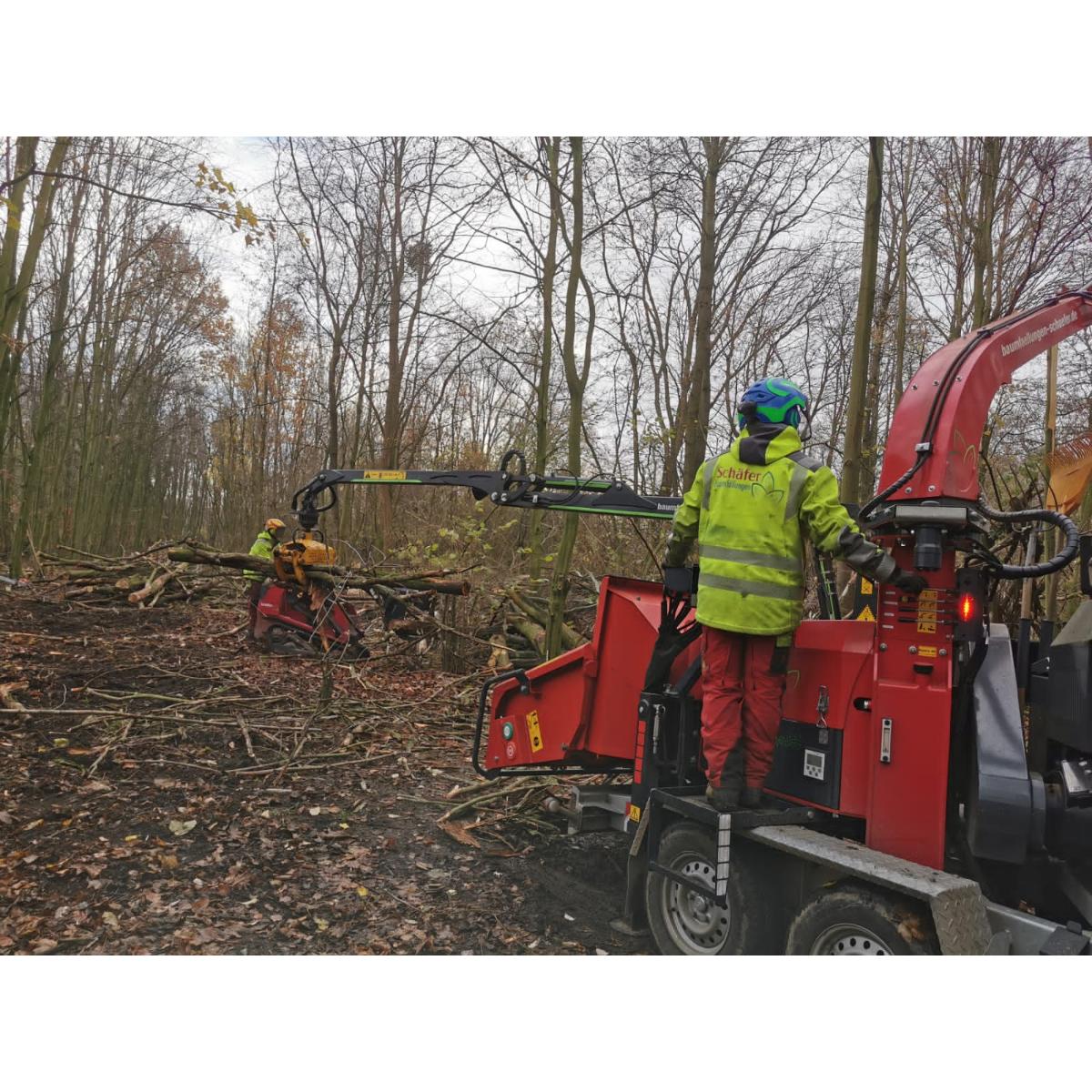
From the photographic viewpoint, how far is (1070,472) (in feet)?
13.8

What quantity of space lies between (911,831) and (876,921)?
393 millimetres

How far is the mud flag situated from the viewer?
159 inches

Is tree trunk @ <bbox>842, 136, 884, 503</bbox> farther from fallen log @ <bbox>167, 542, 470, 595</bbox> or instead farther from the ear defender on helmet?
fallen log @ <bbox>167, 542, 470, 595</bbox>

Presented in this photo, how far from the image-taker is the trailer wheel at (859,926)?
2.49m

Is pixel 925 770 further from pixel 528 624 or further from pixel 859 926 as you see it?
pixel 528 624

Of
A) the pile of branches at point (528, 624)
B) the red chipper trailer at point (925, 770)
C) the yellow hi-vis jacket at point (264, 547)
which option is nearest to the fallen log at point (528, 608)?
the pile of branches at point (528, 624)

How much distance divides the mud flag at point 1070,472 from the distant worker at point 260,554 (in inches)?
301

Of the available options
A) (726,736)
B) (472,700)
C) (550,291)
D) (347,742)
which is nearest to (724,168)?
(550,291)

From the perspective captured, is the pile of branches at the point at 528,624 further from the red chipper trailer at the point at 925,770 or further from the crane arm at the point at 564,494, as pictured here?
the red chipper trailer at the point at 925,770

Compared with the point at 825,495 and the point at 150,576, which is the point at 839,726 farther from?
the point at 150,576

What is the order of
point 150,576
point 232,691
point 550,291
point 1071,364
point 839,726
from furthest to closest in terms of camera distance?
point 150,576 < point 550,291 < point 232,691 < point 1071,364 < point 839,726

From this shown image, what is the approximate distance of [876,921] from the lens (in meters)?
2.57

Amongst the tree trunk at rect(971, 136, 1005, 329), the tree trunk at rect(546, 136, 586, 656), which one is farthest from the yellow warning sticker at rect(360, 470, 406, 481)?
the tree trunk at rect(971, 136, 1005, 329)

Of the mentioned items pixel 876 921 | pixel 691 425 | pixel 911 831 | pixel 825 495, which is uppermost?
pixel 691 425
